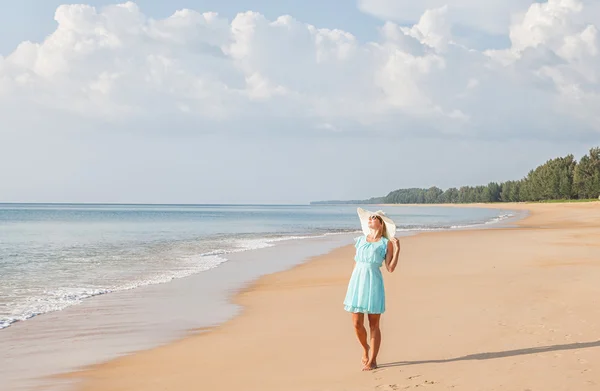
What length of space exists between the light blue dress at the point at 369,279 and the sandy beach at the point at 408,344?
29.4 inches

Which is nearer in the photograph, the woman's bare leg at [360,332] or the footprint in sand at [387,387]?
the footprint in sand at [387,387]

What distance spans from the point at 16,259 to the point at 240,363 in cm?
1922

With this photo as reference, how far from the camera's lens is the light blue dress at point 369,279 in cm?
695

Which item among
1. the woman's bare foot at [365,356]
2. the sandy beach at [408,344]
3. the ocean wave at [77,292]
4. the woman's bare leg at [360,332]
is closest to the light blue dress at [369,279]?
the woman's bare leg at [360,332]

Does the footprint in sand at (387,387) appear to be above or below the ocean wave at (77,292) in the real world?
above

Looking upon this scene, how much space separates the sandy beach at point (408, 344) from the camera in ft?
21.4

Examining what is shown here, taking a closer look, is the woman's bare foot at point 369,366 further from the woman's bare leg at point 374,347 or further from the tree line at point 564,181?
the tree line at point 564,181

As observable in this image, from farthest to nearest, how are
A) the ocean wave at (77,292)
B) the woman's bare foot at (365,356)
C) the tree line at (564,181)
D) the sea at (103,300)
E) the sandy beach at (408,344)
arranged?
the tree line at (564,181), the ocean wave at (77,292), the sea at (103,300), the woman's bare foot at (365,356), the sandy beach at (408,344)

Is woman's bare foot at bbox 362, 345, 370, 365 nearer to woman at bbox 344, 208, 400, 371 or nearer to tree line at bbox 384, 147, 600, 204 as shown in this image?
woman at bbox 344, 208, 400, 371

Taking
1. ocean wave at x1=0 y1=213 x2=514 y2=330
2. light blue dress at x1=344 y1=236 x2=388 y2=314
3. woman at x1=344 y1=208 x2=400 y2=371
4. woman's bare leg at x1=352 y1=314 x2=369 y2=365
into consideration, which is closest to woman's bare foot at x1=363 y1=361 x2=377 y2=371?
woman at x1=344 y1=208 x2=400 y2=371

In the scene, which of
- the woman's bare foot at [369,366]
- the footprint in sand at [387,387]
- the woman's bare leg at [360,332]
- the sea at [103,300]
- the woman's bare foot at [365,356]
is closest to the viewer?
the footprint in sand at [387,387]

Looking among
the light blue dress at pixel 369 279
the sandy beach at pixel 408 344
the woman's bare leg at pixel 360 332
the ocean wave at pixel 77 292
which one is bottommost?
the ocean wave at pixel 77 292

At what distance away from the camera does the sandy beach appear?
6512 mm

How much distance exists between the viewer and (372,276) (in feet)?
23.0
